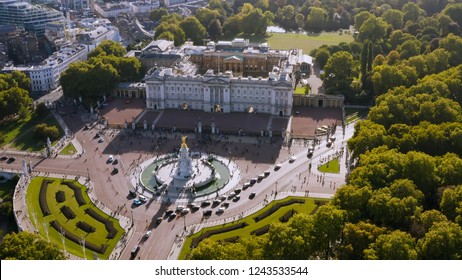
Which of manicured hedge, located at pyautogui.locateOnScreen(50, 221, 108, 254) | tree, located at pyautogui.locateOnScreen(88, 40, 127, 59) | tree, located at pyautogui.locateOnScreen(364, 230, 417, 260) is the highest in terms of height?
tree, located at pyautogui.locateOnScreen(88, 40, 127, 59)

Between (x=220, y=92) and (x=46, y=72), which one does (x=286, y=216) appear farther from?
(x=46, y=72)

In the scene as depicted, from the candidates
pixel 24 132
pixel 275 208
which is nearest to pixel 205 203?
pixel 275 208

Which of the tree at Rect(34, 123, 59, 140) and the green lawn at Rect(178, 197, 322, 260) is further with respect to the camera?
the tree at Rect(34, 123, 59, 140)

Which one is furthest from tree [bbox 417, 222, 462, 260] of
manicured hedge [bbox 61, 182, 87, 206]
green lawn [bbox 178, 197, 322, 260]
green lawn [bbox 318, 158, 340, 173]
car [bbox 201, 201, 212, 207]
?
manicured hedge [bbox 61, 182, 87, 206]

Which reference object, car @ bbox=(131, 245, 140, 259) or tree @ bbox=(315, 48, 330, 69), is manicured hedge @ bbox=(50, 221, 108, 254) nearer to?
car @ bbox=(131, 245, 140, 259)

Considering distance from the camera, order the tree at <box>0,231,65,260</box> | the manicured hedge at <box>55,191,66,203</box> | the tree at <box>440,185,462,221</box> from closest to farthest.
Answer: the tree at <box>0,231,65,260</box>, the tree at <box>440,185,462,221</box>, the manicured hedge at <box>55,191,66,203</box>

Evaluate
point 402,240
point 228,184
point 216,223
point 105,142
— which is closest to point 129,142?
point 105,142

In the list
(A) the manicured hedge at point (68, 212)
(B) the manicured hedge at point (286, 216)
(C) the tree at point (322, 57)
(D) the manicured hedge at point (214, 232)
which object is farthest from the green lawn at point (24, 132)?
(C) the tree at point (322, 57)
